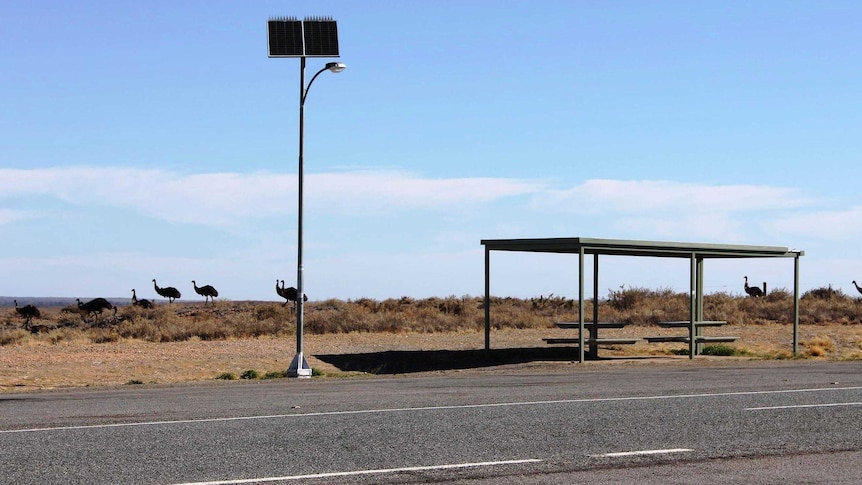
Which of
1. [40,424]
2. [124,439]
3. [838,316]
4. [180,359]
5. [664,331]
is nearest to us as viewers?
[124,439]

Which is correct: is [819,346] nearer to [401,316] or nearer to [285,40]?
[401,316]

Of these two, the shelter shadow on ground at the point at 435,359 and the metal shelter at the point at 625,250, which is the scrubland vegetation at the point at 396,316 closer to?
the shelter shadow on ground at the point at 435,359

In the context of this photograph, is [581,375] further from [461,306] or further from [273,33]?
[461,306]

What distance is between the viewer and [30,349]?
3169cm

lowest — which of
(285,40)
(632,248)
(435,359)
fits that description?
(435,359)

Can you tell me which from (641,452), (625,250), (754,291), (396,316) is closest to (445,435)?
(641,452)

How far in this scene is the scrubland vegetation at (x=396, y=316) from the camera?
1471 inches

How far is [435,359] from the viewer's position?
2805 cm

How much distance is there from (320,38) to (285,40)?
0.78 m

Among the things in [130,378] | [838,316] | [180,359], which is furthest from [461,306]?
[130,378]

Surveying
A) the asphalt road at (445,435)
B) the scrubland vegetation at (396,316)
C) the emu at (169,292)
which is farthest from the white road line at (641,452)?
the emu at (169,292)

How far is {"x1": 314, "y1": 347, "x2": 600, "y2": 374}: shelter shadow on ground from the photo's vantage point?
86.7 feet

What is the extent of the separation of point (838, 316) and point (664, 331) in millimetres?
11898

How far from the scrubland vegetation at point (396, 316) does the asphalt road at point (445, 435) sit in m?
20.1
